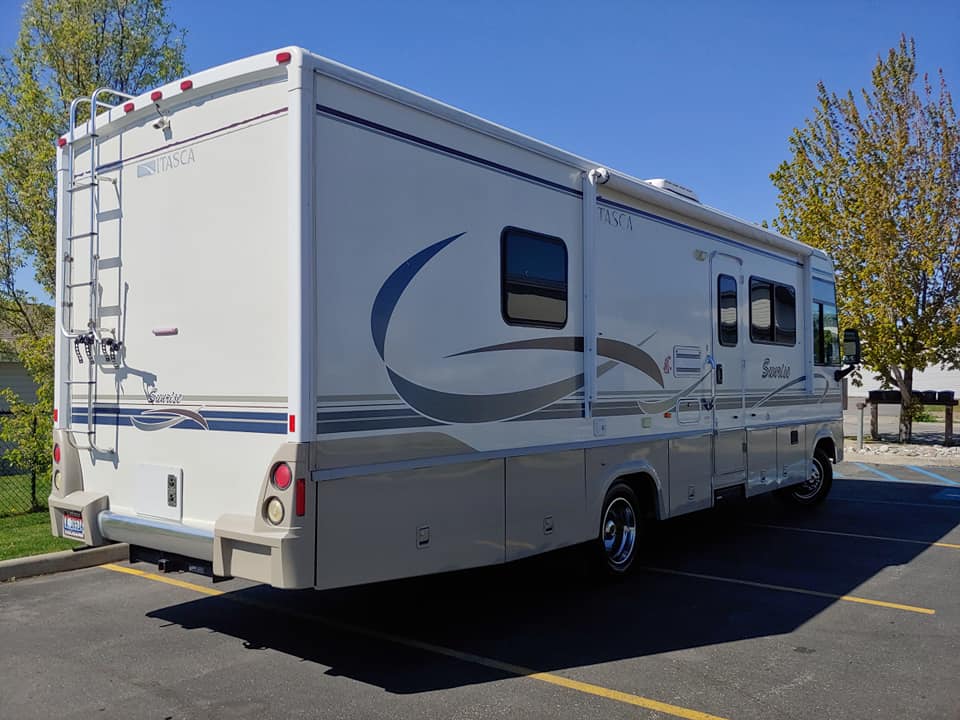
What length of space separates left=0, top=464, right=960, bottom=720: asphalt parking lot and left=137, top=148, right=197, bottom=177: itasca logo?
2932 millimetres

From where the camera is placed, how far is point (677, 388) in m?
7.37

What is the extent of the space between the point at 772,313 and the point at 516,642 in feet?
16.8

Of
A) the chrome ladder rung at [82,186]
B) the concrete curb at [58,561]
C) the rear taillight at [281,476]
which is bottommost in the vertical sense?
the concrete curb at [58,561]

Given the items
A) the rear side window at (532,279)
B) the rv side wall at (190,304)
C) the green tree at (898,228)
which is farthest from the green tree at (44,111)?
the green tree at (898,228)

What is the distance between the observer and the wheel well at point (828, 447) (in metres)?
10.5

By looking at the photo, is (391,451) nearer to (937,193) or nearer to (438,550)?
(438,550)

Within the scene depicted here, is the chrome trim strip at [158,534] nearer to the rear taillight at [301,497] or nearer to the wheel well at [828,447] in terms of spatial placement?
the rear taillight at [301,497]

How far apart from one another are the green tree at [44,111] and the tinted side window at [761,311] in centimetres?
739

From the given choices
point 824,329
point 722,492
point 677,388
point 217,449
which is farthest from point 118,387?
point 824,329

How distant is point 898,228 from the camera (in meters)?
18.0

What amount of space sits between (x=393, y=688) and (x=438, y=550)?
0.80 m

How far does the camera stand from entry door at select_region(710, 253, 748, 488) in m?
7.95

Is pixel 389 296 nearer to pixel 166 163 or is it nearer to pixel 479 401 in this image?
pixel 479 401

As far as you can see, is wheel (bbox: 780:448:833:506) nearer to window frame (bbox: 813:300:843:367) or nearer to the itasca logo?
window frame (bbox: 813:300:843:367)
